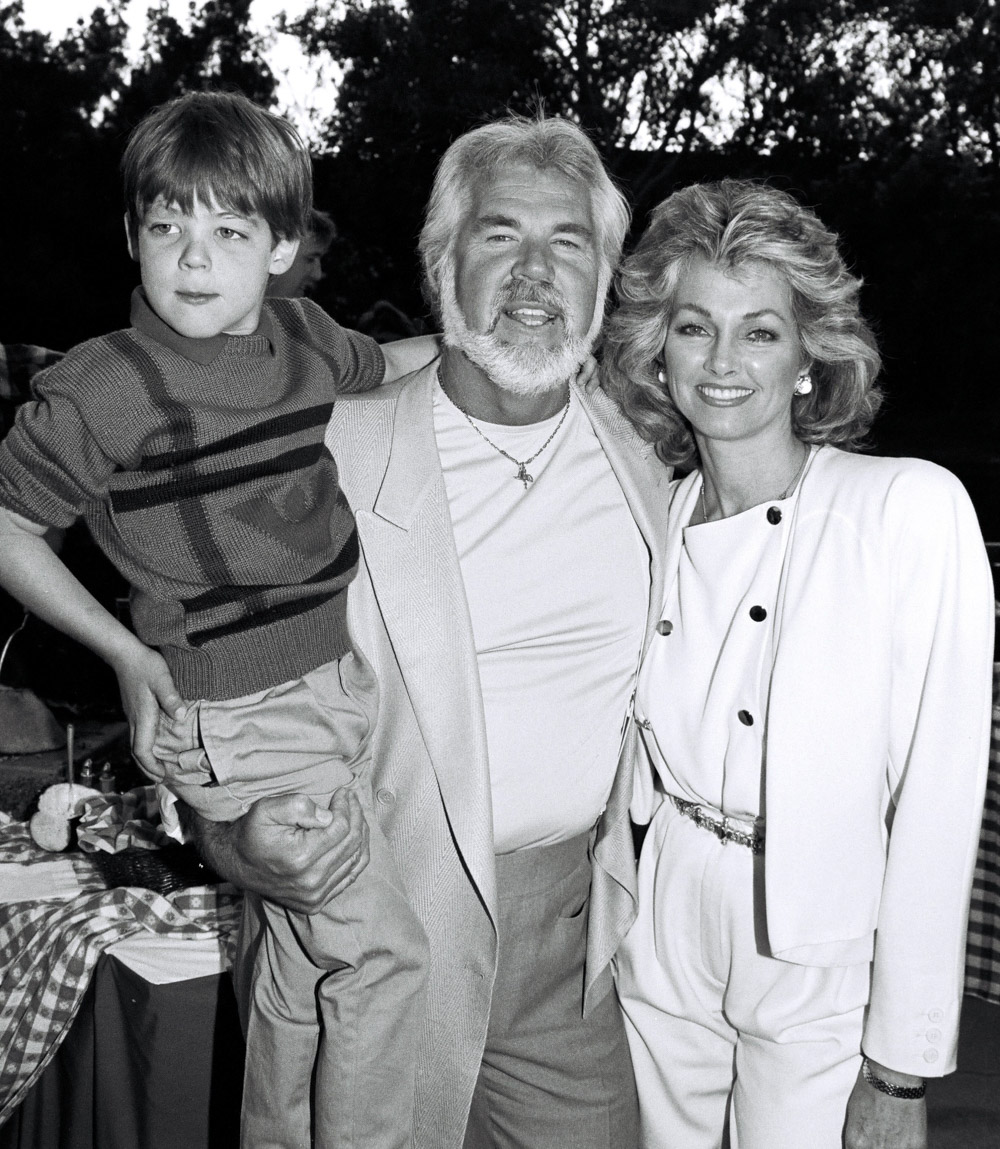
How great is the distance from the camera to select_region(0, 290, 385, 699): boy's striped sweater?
1.66 meters

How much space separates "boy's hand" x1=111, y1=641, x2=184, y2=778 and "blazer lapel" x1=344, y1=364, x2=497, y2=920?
370mm

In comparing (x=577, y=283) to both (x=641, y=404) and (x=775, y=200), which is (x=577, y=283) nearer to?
(x=641, y=404)

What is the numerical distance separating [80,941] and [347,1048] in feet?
3.43

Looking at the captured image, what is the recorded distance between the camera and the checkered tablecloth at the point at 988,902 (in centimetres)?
359

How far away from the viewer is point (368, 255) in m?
13.0

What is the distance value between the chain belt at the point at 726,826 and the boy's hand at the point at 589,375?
2.90ft

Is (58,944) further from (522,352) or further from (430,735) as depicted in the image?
(522,352)

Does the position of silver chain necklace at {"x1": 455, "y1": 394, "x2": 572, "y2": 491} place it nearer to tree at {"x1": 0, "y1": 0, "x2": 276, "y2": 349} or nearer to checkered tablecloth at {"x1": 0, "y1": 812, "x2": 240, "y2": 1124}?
checkered tablecloth at {"x1": 0, "y1": 812, "x2": 240, "y2": 1124}

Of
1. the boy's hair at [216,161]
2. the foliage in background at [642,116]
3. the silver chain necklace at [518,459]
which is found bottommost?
the silver chain necklace at [518,459]

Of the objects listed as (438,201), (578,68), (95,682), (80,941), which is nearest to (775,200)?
(438,201)

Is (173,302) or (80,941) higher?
(173,302)

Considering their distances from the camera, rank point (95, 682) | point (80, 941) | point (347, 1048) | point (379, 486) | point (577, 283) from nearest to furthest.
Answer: point (347, 1048) < point (379, 486) < point (577, 283) < point (80, 941) < point (95, 682)

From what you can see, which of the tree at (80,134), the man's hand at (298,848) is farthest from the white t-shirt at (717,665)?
the tree at (80,134)

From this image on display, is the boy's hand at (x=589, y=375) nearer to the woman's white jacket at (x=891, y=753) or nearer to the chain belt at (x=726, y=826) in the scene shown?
the woman's white jacket at (x=891, y=753)
